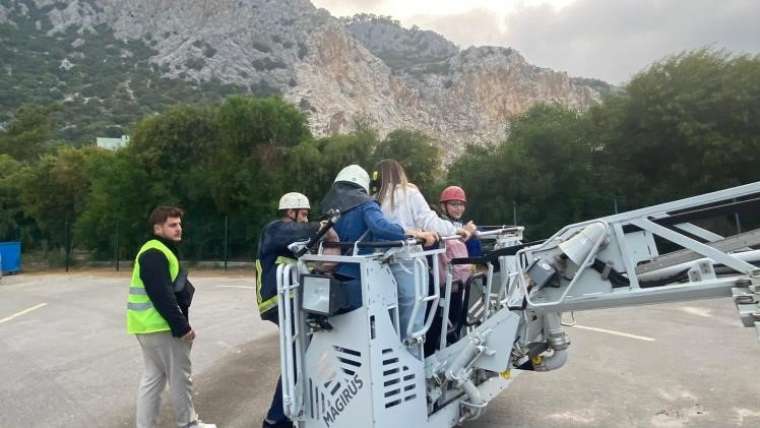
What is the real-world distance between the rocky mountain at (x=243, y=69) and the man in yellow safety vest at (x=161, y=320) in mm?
54787

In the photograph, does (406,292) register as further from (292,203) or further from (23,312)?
(23,312)

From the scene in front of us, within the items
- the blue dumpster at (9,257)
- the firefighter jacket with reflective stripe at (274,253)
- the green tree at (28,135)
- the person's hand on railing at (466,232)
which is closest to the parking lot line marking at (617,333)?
the person's hand on railing at (466,232)

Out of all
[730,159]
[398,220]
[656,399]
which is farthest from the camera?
[730,159]

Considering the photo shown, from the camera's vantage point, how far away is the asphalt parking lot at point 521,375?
4.73 meters

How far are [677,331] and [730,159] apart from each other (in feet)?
29.6

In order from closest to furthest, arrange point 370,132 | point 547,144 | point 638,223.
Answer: point 638,223
point 547,144
point 370,132

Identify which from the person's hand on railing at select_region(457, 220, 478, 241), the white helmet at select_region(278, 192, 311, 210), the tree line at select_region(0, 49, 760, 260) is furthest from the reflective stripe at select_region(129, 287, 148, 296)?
the tree line at select_region(0, 49, 760, 260)

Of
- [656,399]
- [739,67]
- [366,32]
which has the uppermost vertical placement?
[366,32]

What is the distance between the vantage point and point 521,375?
5.84 meters

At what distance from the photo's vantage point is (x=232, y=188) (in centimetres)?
1978

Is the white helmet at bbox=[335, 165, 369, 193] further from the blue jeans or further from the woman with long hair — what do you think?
the blue jeans

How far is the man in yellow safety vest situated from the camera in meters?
4.06

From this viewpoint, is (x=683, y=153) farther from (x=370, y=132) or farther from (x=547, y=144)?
(x=370, y=132)

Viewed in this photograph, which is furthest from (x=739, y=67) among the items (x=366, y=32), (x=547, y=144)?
(x=366, y=32)
